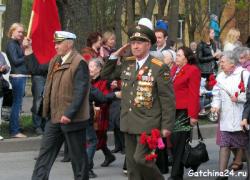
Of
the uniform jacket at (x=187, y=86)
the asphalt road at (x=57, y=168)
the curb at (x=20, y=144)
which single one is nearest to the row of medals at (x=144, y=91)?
the uniform jacket at (x=187, y=86)

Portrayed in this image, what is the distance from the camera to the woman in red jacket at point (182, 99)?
9.47 metres

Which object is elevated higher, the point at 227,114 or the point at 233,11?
the point at 233,11

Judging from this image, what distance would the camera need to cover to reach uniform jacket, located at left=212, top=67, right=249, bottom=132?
9375mm

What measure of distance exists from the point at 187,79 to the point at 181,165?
1.21 metres

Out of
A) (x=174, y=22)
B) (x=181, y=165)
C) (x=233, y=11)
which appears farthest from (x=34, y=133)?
(x=233, y=11)

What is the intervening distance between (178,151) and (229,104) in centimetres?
97

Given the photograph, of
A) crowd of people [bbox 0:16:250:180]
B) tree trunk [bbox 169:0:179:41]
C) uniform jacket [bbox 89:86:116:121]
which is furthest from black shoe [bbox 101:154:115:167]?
tree trunk [bbox 169:0:179:41]

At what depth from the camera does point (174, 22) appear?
30203 mm

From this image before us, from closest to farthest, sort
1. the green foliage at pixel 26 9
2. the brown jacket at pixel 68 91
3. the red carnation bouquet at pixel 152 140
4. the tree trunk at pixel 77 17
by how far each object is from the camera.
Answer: the red carnation bouquet at pixel 152 140 → the brown jacket at pixel 68 91 → the tree trunk at pixel 77 17 → the green foliage at pixel 26 9

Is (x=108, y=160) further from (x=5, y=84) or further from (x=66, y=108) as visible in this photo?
(x=66, y=108)

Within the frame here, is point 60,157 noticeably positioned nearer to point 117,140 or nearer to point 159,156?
point 117,140

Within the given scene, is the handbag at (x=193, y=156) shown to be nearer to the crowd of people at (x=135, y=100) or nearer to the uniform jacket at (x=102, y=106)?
the crowd of people at (x=135, y=100)

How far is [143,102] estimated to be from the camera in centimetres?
759

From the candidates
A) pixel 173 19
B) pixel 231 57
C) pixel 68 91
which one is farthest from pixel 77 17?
pixel 173 19
